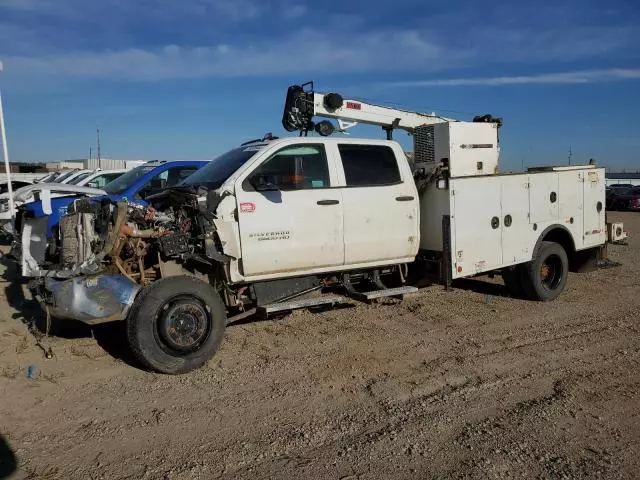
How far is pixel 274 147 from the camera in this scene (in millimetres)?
6266

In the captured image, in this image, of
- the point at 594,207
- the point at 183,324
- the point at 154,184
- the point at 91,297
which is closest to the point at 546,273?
the point at 594,207

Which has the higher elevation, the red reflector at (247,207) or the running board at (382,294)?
the red reflector at (247,207)

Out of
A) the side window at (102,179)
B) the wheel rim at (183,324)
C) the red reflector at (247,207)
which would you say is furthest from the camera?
the side window at (102,179)

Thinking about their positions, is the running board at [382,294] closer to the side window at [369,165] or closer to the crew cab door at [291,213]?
the crew cab door at [291,213]

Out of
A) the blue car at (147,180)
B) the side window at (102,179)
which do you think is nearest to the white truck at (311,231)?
the blue car at (147,180)

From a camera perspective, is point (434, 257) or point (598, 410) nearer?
point (598, 410)

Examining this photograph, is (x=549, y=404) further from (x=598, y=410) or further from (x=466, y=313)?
(x=466, y=313)

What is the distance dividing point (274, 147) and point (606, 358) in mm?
3968

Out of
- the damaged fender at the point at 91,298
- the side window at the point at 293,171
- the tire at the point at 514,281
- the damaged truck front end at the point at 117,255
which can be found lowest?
the tire at the point at 514,281

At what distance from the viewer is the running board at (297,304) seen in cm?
606

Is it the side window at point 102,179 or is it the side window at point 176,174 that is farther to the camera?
the side window at point 102,179

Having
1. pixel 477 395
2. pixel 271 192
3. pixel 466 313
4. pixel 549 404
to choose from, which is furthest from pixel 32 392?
pixel 466 313

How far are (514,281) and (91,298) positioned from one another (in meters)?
5.68

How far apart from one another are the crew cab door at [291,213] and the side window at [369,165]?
220 mm
